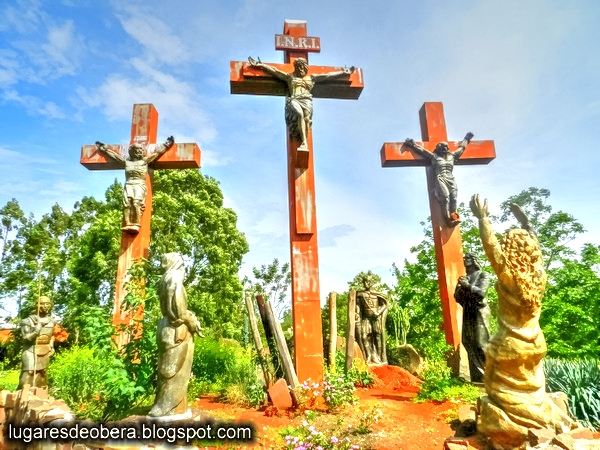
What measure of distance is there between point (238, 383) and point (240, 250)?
1321 centimetres

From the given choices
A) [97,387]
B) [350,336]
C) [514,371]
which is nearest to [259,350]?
[350,336]

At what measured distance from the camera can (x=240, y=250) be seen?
19.8 metres

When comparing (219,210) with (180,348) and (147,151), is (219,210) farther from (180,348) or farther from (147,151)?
(180,348)

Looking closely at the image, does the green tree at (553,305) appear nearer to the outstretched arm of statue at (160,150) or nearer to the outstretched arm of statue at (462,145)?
the outstretched arm of statue at (462,145)

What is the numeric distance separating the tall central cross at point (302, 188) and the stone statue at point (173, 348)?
8.07 feet

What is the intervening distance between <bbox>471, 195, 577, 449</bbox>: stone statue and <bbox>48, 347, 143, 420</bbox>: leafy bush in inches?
157

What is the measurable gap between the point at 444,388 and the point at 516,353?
3.54 metres

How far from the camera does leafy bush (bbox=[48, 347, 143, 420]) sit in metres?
4.92

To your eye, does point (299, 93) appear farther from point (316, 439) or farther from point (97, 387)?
point (97, 387)

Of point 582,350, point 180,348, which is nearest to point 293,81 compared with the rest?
point 180,348

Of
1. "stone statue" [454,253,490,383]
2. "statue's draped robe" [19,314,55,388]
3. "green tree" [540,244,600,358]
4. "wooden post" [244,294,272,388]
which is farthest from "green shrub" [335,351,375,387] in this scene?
"green tree" [540,244,600,358]

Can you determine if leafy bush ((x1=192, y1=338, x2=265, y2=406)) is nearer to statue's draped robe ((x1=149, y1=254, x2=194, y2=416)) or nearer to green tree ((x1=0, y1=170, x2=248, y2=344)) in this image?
statue's draped robe ((x1=149, y1=254, x2=194, y2=416))

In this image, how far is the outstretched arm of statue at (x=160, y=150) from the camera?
861 centimetres

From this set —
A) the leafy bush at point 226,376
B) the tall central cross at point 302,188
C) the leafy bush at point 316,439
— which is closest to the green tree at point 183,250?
the leafy bush at point 226,376
